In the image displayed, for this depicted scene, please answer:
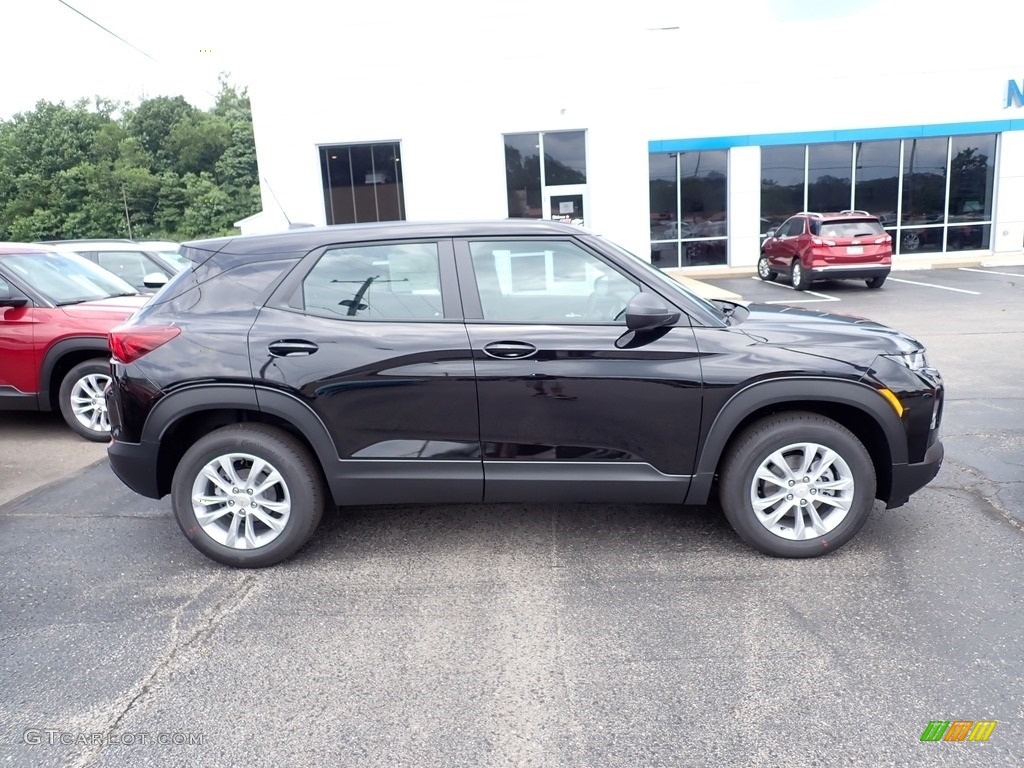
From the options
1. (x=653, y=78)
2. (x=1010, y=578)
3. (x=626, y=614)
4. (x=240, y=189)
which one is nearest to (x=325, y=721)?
(x=626, y=614)

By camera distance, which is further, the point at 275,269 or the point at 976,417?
the point at 976,417

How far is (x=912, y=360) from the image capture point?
395 centimetres

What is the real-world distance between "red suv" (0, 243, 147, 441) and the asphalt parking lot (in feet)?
6.53

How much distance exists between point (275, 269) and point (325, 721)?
229 centimetres

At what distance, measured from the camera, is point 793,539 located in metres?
3.98

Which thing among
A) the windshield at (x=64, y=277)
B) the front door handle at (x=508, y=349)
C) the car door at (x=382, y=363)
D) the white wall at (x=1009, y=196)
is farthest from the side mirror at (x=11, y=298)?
the white wall at (x=1009, y=196)

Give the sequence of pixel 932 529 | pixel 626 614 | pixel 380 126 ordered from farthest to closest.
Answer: pixel 380 126, pixel 932 529, pixel 626 614

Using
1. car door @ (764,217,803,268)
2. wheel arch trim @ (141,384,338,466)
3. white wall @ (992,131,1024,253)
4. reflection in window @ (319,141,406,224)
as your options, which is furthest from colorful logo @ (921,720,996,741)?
white wall @ (992,131,1024,253)

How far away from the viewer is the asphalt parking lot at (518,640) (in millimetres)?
2717

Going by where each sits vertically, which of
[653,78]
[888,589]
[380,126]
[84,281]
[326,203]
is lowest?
[888,589]

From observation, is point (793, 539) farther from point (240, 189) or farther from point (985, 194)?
point (240, 189)

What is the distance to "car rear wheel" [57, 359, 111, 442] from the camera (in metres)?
6.69

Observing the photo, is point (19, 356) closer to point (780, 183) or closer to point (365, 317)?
point (365, 317)

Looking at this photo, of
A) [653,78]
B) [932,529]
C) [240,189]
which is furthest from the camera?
[240,189]
